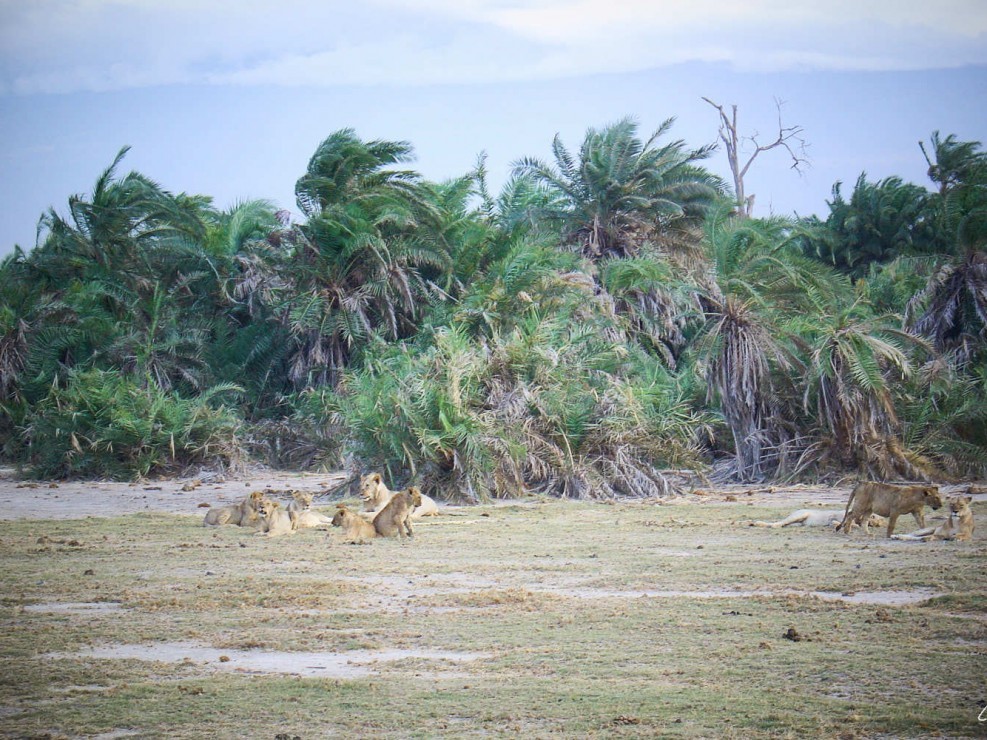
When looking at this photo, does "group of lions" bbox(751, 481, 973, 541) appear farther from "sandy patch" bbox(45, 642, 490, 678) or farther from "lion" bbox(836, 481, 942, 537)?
"sandy patch" bbox(45, 642, 490, 678)

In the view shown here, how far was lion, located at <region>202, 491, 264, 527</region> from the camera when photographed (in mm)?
14477

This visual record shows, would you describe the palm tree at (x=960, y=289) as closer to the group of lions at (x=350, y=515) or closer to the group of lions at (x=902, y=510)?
the group of lions at (x=902, y=510)

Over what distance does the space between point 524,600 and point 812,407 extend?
426 inches

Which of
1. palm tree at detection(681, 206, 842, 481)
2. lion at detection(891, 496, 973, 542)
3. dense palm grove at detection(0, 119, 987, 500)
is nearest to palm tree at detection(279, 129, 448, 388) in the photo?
dense palm grove at detection(0, 119, 987, 500)

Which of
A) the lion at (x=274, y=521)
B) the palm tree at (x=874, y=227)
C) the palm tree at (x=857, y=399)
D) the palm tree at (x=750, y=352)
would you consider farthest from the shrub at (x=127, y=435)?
the palm tree at (x=874, y=227)

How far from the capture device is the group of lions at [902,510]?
484 inches

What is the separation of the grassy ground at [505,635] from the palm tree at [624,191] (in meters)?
14.6

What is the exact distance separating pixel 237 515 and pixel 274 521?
1095 millimetres

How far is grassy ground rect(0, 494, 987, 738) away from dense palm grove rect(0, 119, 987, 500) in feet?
15.2

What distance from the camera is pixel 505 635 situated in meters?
8.15

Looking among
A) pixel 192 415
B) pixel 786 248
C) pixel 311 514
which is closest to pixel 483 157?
pixel 786 248

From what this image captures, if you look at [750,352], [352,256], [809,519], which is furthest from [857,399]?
[352,256]

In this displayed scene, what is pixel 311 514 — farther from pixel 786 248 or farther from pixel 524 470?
pixel 786 248

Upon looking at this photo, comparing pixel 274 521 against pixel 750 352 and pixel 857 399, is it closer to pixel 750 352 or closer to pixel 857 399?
pixel 750 352
